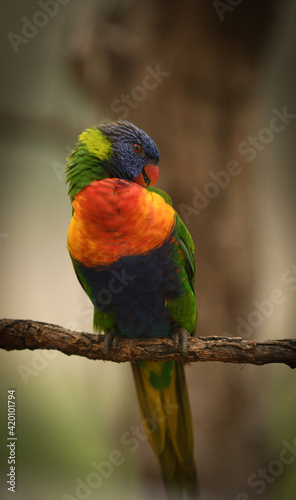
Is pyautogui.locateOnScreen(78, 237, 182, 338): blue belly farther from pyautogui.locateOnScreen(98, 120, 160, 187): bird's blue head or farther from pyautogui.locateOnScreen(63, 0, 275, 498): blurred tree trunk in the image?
pyautogui.locateOnScreen(63, 0, 275, 498): blurred tree trunk

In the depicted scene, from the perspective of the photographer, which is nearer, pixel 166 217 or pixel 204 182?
pixel 166 217

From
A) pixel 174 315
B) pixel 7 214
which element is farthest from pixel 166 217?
pixel 7 214

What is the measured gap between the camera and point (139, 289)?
1427mm

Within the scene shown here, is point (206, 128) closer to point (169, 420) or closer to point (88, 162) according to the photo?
point (88, 162)

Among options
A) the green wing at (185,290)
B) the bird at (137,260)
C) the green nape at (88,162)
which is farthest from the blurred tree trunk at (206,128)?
the green nape at (88,162)

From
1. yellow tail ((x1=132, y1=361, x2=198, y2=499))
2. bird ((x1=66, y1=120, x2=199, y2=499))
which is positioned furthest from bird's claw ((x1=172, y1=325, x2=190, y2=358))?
yellow tail ((x1=132, y1=361, x2=198, y2=499))

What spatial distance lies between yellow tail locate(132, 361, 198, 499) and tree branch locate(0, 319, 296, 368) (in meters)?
0.25

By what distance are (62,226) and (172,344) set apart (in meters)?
0.74

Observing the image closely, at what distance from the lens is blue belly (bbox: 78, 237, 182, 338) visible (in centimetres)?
139

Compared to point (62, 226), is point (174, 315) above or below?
below

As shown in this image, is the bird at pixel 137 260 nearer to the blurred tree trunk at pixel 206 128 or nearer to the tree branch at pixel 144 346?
the tree branch at pixel 144 346

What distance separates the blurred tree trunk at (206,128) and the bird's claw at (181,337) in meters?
0.45

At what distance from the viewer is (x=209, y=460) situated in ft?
6.02

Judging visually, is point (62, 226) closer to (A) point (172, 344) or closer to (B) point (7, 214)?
(B) point (7, 214)
